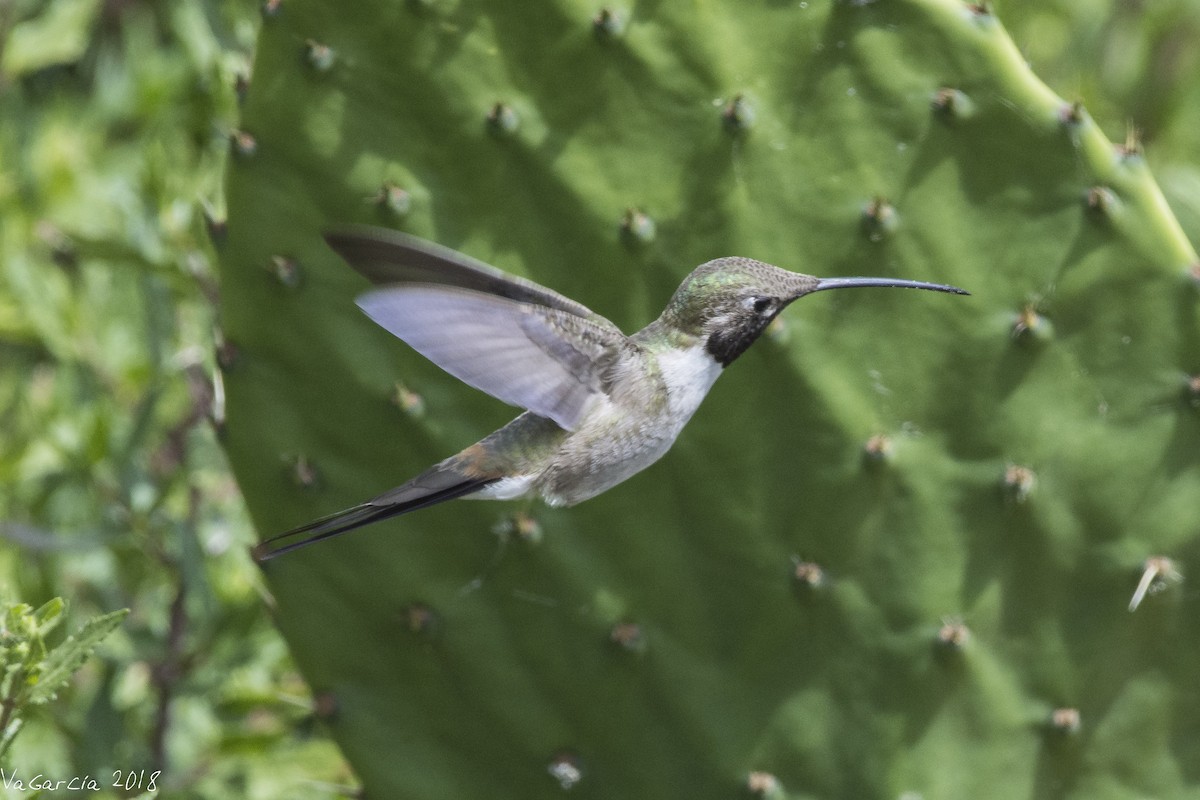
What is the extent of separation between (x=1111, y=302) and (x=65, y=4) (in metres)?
2.11

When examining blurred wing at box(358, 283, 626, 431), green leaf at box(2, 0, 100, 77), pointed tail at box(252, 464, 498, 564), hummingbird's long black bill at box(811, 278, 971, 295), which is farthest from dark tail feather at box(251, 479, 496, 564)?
green leaf at box(2, 0, 100, 77)

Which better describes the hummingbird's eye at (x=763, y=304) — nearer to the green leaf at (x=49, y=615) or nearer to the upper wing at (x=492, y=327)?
the upper wing at (x=492, y=327)

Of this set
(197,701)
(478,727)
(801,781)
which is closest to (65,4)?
(197,701)

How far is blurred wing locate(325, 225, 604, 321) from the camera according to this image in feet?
3.81

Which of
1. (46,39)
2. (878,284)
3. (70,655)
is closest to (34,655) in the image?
(70,655)

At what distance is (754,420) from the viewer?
1535 mm

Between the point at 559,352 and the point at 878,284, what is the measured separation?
0.32 meters

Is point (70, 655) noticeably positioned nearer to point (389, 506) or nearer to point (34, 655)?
point (34, 655)

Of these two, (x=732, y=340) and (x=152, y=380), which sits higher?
(x=732, y=340)

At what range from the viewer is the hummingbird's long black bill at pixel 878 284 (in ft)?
4.34

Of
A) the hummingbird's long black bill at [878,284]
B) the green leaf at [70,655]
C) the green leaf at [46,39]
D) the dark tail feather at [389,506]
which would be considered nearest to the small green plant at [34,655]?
the green leaf at [70,655]

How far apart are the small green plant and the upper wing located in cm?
36

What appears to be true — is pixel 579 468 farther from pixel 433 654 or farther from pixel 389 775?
pixel 389 775

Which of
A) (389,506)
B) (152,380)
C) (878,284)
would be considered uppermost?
(878,284)
